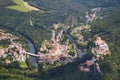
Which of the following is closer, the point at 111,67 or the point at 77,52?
the point at 111,67

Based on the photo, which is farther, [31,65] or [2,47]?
[2,47]

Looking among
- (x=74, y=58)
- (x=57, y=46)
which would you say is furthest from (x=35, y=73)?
(x=57, y=46)

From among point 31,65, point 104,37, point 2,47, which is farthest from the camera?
point 104,37

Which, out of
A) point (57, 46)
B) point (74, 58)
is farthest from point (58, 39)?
point (74, 58)

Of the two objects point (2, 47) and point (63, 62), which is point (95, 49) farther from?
point (2, 47)

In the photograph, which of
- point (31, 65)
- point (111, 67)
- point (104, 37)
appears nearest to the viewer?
point (111, 67)

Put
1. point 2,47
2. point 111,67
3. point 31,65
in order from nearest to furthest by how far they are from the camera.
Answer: point 111,67
point 31,65
point 2,47

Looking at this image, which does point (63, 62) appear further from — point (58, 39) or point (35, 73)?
point (58, 39)

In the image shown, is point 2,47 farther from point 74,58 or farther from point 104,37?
point 104,37

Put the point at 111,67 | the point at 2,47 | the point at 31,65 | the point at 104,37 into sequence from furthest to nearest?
1. the point at 104,37
2. the point at 2,47
3. the point at 31,65
4. the point at 111,67
